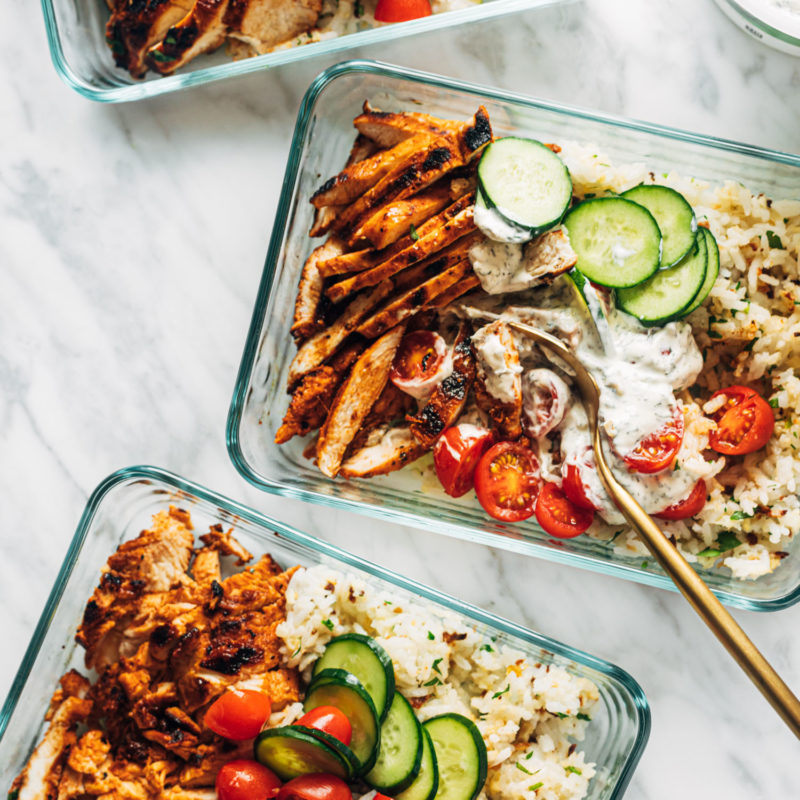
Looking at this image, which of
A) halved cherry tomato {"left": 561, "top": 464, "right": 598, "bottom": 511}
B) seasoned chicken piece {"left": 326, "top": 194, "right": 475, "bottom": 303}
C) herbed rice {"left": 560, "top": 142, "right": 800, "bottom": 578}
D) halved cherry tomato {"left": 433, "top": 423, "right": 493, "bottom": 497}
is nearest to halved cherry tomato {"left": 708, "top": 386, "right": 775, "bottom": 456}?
herbed rice {"left": 560, "top": 142, "right": 800, "bottom": 578}

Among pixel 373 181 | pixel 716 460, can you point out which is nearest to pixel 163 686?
pixel 373 181

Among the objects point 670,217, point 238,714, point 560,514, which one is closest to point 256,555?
point 238,714

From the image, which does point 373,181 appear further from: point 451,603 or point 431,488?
point 451,603

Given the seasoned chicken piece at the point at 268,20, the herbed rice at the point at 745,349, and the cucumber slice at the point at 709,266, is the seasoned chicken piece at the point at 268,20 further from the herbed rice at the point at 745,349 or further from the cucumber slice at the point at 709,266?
the cucumber slice at the point at 709,266

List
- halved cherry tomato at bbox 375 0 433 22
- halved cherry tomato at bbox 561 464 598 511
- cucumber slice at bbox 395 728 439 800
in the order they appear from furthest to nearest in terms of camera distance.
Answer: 1. halved cherry tomato at bbox 375 0 433 22
2. halved cherry tomato at bbox 561 464 598 511
3. cucumber slice at bbox 395 728 439 800

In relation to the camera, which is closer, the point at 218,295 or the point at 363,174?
the point at 363,174

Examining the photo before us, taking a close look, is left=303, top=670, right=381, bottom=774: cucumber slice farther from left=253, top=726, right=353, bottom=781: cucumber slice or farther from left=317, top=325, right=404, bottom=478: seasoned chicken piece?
left=317, top=325, right=404, bottom=478: seasoned chicken piece

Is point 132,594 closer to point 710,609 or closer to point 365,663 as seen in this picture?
point 365,663
